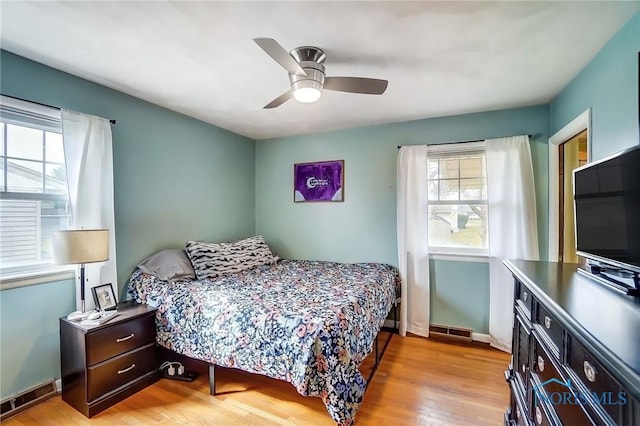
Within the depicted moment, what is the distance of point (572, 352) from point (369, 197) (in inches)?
104

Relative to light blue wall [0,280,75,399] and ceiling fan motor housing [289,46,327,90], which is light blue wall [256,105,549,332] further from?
light blue wall [0,280,75,399]

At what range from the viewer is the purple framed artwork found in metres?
3.60

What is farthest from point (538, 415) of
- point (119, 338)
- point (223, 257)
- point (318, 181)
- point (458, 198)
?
point (318, 181)

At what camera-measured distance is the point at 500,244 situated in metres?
2.84

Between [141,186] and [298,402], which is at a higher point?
[141,186]

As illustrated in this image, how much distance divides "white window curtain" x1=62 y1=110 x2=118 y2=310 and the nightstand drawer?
48 cm

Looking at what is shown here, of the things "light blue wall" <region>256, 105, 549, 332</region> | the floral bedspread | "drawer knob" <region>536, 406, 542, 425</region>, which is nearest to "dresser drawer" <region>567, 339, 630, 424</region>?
"drawer knob" <region>536, 406, 542, 425</region>

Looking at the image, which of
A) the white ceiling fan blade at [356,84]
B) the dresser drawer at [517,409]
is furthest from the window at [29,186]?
the dresser drawer at [517,409]

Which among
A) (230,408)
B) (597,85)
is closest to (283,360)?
(230,408)

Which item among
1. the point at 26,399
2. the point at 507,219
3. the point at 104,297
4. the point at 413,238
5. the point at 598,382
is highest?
the point at 507,219

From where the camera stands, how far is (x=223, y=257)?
294 cm

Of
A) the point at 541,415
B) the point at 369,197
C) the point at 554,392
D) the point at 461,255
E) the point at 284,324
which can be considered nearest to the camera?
the point at 554,392

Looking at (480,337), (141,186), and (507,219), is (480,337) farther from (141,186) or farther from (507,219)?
(141,186)

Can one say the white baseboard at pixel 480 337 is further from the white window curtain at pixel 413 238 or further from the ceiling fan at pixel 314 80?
the ceiling fan at pixel 314 80
